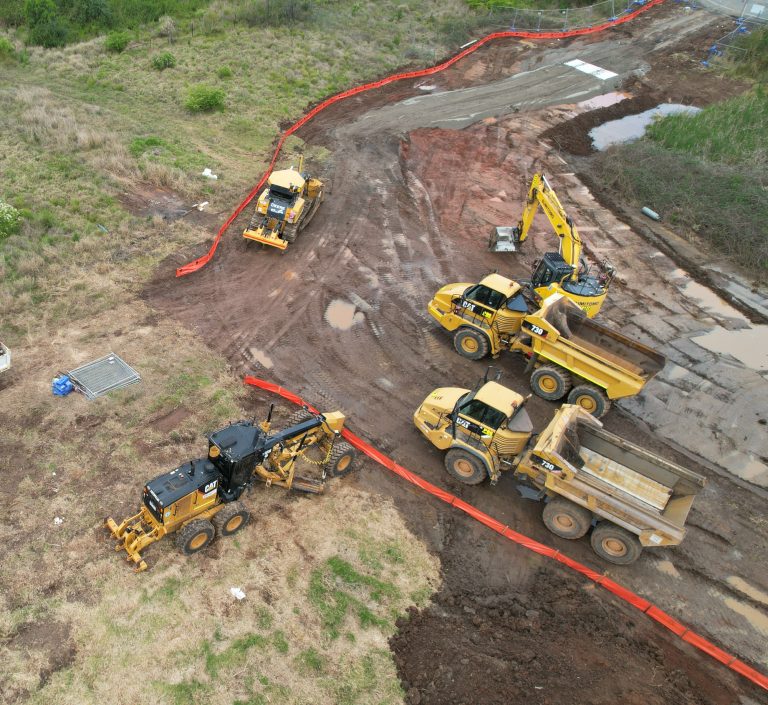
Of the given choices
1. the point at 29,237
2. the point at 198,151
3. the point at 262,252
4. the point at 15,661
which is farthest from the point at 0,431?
the point at 198,151

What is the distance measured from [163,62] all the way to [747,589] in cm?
3262

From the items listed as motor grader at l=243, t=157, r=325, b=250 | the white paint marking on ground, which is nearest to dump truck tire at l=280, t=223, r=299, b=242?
motor grader at l=243, t=157, r=325, b=250

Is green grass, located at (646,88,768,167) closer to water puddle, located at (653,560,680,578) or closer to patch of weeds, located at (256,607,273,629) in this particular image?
water puddle, located at (653,560,680,578)

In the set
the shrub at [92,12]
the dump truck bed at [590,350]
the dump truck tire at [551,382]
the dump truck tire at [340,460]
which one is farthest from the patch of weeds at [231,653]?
the shrub at [92,12]

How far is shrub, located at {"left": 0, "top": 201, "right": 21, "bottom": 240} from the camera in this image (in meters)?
18.5

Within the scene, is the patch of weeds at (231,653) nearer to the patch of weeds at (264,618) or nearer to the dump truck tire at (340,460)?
the patch of weeds at (264,618)

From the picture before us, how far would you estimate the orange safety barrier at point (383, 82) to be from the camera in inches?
765

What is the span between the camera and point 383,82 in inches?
1260

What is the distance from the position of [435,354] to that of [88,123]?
18487mm

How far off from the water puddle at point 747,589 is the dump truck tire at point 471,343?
7515 millimetres

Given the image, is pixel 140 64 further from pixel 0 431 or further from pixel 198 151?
pixel 0 431

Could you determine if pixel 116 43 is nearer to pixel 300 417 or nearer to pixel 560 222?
pixel 560 222

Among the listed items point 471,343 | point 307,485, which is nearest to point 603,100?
point 471,343

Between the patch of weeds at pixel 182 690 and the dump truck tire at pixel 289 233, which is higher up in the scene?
the dump truck tire at pixel 289 233
